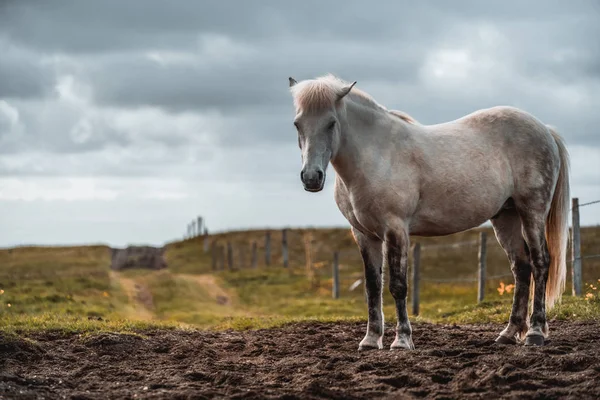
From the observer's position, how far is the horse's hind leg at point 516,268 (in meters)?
9.02

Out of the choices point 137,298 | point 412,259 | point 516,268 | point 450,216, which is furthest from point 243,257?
point 450,216

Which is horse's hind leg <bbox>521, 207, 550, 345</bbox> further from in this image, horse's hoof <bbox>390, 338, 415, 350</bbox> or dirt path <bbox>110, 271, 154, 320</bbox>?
dirt path <bbox>110, 271, 154, 320</bbox>

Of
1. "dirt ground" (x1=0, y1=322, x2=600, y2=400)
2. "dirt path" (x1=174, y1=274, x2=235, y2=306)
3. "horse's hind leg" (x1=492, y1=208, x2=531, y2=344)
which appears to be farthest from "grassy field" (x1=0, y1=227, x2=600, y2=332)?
"horse's hind leg" (x1=492, y1=208, x2=531, y2=344)

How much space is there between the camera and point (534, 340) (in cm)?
856

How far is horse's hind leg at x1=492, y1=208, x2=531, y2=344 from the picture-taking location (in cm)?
902

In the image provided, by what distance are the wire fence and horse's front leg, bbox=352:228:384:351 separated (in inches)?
311

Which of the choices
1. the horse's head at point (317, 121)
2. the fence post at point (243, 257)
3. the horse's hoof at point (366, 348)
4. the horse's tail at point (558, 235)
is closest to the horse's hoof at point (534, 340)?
the horse's tail at point (558, 235)

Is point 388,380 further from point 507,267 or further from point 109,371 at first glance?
point 507,267

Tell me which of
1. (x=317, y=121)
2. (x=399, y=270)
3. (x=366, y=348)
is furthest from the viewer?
(x=366, y=348)

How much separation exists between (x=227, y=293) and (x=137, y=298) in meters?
3.12

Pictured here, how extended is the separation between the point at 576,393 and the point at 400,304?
107 inches

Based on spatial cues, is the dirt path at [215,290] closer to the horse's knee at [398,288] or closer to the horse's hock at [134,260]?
the horse's hock at [134,260]

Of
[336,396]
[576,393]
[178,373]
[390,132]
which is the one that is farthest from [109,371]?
[576,393]

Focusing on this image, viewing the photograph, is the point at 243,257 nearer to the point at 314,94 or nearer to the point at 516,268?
the point at 516,268
